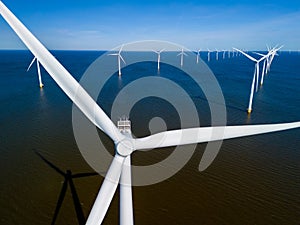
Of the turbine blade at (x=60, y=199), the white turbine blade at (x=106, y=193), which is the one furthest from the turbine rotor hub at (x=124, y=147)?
the turbine blade at (x=60, y=199)

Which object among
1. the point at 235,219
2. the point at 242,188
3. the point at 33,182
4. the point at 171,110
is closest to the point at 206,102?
the point at 171,110

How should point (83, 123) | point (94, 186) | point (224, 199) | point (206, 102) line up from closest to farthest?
point (224, 199) → point (94, 186) → point (83, 123) → point (206, 102)

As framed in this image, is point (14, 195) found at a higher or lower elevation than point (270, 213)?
higher

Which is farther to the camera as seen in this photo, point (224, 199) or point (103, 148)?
point (103, 148)

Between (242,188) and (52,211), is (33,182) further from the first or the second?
(242,188)

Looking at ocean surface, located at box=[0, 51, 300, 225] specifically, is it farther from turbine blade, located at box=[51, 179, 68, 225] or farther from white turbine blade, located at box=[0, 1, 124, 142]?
white turbine blade, located at box=[0, 1, 124, 142]

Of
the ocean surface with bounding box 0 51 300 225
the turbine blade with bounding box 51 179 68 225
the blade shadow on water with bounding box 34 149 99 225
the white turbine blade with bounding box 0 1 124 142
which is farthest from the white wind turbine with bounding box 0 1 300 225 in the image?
the turbine blade with bounding box 51 179 68 225
